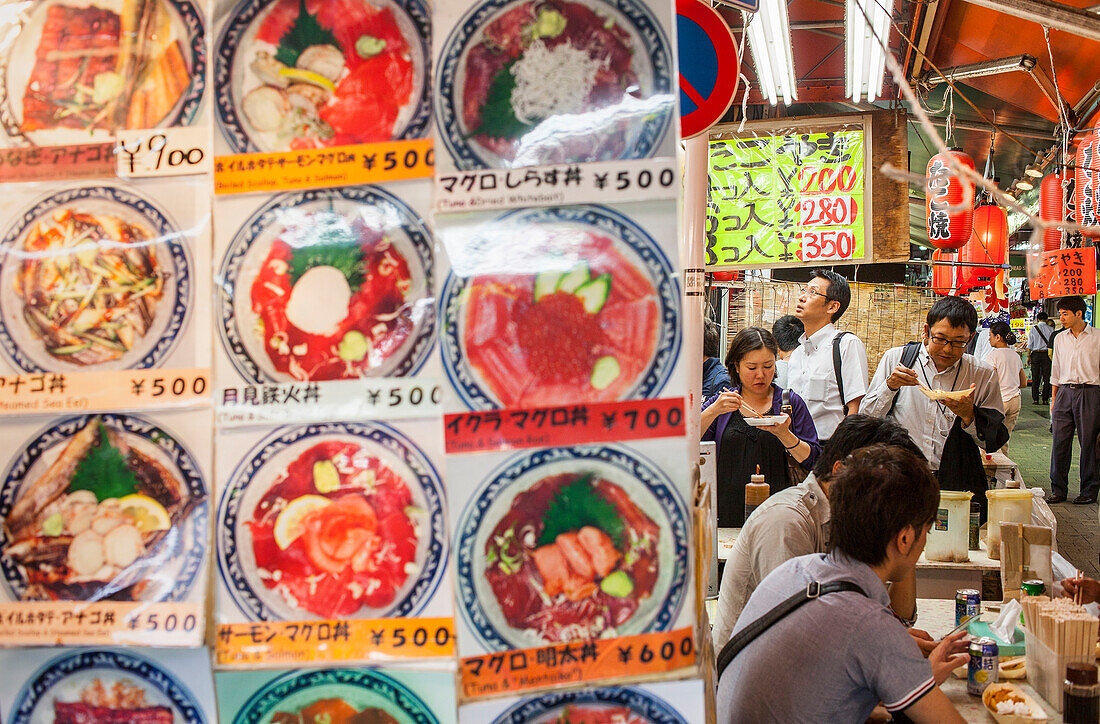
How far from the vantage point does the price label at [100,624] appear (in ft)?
4.59

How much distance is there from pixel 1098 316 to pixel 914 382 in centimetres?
2015

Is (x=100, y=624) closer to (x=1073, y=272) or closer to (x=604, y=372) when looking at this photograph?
(x=604, y=372)

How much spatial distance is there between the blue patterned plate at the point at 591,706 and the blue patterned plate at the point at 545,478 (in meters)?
0.11

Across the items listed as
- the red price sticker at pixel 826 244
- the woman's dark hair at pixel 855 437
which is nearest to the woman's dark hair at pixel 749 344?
the woman's dark hair at pixel 855 437

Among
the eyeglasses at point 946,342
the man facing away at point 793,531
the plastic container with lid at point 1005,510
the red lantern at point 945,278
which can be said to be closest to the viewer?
the man facing away at point 793,531

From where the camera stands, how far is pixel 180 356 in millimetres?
1429

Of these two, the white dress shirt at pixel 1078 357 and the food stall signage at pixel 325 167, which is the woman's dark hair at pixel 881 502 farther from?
the white dress shirt at pixel 1078 357

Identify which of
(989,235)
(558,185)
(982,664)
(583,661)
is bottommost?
(982,664)

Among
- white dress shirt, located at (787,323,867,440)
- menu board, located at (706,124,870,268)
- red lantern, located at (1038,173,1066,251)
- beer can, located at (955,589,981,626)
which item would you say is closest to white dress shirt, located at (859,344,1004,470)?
white dress shirt, located at (787,323,867,440)

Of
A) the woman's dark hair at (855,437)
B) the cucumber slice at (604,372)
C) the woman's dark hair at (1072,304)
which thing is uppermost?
the woman's dark hair at (1072,304)

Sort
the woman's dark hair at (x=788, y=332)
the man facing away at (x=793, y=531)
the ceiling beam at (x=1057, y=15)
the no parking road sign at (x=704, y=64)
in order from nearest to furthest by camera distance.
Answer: the no parking road sign at (x=704, y=64)
the man facing away at (x=793, y=531)
the ceiling beam at (x=1057, y=15)
the woman's dark hair at (x=788, y=332)

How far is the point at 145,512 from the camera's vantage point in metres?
1.44

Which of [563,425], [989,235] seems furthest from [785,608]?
[989,235]

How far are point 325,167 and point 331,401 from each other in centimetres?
41
